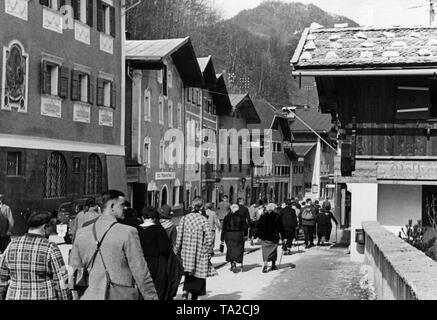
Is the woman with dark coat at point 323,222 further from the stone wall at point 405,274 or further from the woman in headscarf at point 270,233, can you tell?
the stone wall at point 405,274

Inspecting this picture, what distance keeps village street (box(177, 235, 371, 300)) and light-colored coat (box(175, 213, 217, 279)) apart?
1.21 metres

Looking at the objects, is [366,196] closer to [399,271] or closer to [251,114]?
[399,271]

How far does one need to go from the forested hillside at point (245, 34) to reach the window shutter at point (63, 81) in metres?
23.4

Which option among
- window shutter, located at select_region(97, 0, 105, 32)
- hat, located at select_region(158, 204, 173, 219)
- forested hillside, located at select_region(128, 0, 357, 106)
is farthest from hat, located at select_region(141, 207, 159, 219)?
forested hillside, located at select_region(128, 0, 357, 106)

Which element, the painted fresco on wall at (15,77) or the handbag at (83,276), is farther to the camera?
the painted fresco on wall at (15,77)

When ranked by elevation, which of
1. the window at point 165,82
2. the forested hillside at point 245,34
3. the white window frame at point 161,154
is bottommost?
the white window frame at point 161,154

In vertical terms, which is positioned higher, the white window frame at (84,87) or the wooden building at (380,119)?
the white window frame at (84,87)

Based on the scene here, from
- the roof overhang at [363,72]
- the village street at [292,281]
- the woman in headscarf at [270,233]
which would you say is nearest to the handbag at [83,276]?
the village street at [292,281]

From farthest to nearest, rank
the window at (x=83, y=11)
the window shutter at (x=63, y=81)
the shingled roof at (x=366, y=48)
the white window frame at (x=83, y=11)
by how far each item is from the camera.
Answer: the white window frame at (x=83, y=11) → the window at (x=83, y=11) → the window shutter at (x=63, y=81) → the shingled roof at (x=366, y=48)

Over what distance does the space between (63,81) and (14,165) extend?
3.84 meters

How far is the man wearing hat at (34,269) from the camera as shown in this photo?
19.5ft

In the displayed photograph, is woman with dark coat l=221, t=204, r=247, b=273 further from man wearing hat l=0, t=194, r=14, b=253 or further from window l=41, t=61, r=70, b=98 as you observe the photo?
window l=41, t=61, r=70, b=98

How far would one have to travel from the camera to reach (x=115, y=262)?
241 inches
